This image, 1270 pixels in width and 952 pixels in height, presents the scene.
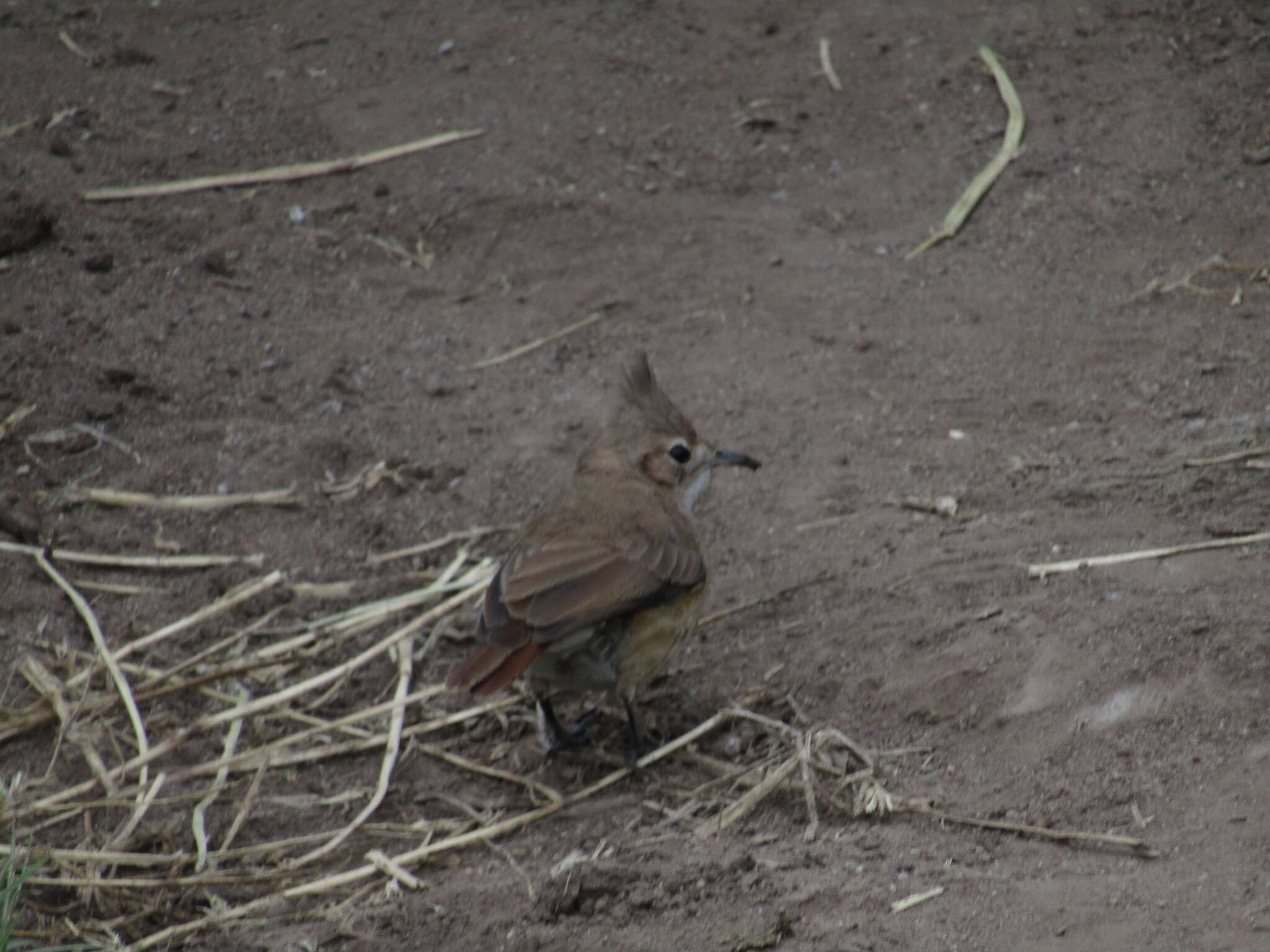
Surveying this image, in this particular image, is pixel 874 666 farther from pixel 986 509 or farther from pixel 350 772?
pixel 350 772

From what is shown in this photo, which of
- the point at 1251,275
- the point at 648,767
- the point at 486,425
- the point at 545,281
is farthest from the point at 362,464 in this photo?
the point at 1251,275

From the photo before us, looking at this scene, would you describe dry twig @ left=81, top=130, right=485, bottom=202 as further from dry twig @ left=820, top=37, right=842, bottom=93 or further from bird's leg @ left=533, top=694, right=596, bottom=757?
bird's leg @ left=533, top=694, right=596, bottom=757

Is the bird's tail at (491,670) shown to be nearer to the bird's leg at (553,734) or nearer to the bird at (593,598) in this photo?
the bird at (593,598)

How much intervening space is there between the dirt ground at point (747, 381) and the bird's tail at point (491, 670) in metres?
0.47

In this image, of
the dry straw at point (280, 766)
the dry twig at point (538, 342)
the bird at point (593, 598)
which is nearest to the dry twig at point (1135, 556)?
the dry straw at point (280, 766)

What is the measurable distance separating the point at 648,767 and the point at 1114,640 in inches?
61.9

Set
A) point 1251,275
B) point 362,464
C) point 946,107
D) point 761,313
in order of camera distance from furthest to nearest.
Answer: point 946,107 < point 761,313 < point 1251,275 < point 362,464

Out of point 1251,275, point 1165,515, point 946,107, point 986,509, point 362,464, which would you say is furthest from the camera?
point 946,107

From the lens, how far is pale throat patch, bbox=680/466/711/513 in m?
5.58

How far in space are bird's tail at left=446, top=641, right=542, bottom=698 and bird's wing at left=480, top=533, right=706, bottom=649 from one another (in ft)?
0.10

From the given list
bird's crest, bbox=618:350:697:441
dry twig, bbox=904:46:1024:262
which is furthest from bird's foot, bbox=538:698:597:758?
dry twig, bbox=904:46:1024:262

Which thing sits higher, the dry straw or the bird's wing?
the bird's wing

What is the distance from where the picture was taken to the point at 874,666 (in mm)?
4746

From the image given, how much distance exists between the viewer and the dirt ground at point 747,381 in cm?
383
